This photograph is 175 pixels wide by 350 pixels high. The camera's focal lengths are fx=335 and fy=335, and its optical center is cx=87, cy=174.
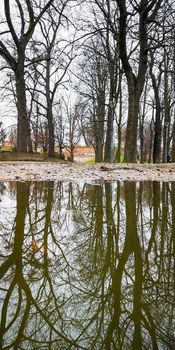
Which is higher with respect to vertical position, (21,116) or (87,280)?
(21,116)

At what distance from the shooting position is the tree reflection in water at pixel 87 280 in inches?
46.4

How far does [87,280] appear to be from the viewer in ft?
5.33

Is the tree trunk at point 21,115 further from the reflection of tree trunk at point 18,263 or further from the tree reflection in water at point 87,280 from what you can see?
the tree reflection in water at point 87,280

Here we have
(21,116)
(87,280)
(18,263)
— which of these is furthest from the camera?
(21,116)

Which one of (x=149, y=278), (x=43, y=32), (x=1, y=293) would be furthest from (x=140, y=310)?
(x=43, y=32)

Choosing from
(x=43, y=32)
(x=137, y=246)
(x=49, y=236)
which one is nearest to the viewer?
(x=137, y=246)

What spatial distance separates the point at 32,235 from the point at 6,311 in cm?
109

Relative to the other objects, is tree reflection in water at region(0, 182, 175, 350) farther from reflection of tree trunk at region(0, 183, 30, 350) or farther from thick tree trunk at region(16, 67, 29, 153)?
thick tree trunk at region(16, 67, 29, 153)

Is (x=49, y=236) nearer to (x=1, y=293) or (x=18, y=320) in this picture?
(x=1, y=293)

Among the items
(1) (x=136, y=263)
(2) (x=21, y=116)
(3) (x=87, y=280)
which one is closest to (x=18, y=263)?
(3) (x=87, y=280)

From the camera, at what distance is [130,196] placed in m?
4.23

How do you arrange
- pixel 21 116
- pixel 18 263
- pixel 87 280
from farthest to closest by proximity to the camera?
pixel 21 116, pixel 18 263, pixel 87 280

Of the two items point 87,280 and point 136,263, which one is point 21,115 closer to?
point 136,263

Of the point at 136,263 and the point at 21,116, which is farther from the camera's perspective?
the point at 21,116
